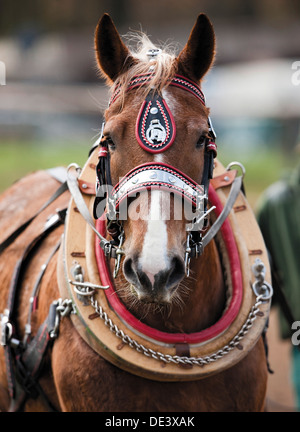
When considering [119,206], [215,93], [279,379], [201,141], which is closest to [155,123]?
[201,141]

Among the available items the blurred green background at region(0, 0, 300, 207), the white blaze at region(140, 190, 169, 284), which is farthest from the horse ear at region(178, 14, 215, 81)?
the blurred green background at region(0, 0, 300, 207)

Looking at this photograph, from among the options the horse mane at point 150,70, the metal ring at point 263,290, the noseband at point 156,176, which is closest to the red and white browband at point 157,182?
the noseband at point 156,176

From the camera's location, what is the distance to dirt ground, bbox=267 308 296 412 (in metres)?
5.16

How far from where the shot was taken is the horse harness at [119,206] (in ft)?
7.58

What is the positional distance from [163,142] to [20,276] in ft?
4.76

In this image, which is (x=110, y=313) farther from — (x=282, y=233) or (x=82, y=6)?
(x=82, y=6)

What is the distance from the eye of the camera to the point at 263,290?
9.46 ft

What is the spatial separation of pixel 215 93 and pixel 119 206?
1959 cm

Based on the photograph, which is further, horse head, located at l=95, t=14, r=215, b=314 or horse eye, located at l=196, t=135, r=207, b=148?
horse eye, located at l=196, t=135, r=207, b=148

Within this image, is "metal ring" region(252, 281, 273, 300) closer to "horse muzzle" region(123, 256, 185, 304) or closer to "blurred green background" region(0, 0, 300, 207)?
"horse muzzle" region(123, 256, 185, 304)

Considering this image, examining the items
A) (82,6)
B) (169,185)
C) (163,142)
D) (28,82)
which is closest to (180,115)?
(163,142)

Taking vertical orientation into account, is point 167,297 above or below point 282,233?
below

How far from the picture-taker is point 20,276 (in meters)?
3.35

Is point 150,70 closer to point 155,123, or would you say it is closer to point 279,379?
point 155,123
